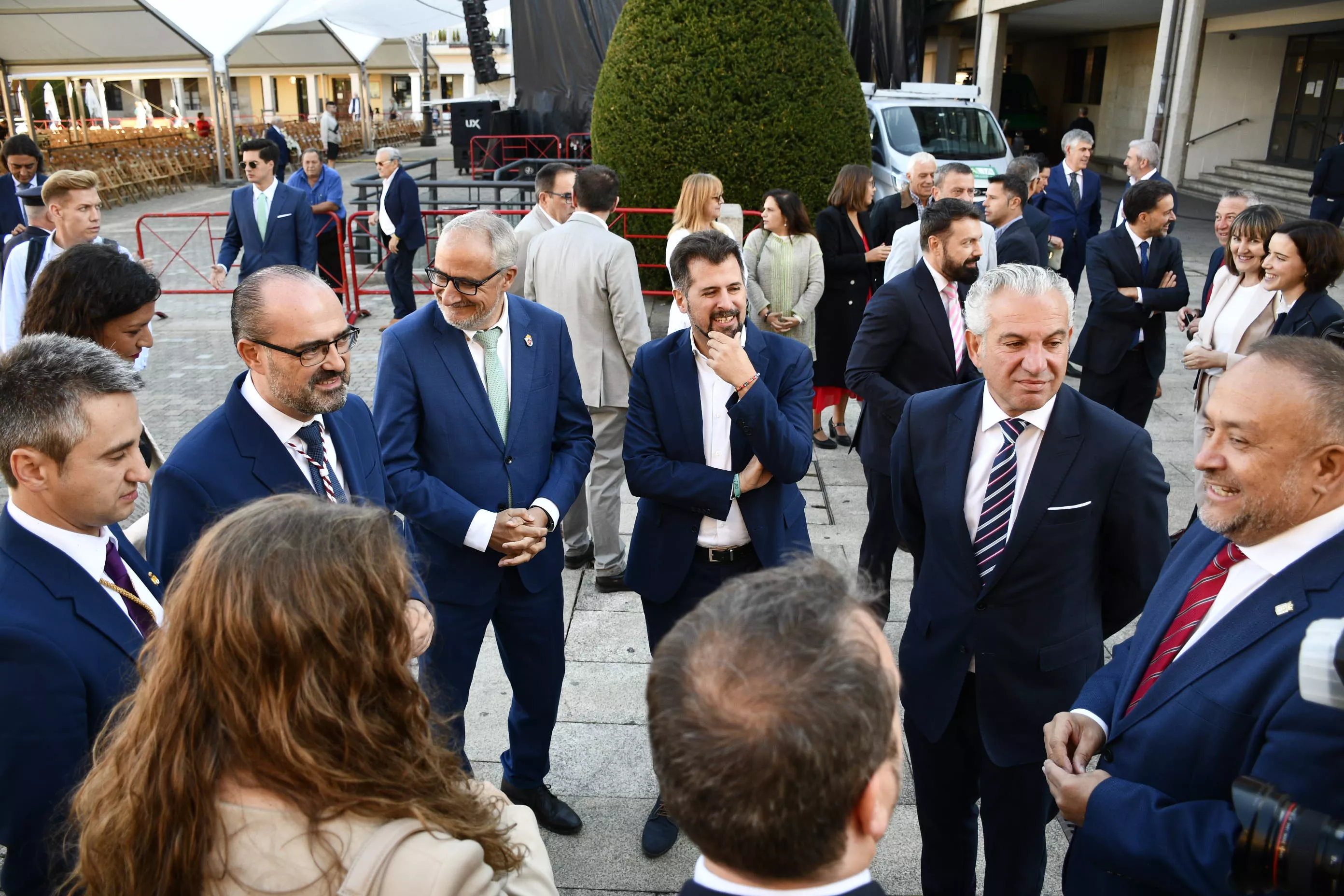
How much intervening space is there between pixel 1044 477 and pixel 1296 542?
0.69m

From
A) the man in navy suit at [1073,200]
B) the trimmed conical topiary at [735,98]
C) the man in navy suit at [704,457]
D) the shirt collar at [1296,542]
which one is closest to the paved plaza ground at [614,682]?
the man in navy suit at [704,457]

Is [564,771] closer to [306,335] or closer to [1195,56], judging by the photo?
[306,335]

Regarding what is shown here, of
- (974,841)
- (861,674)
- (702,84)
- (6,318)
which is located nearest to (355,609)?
(861,674)

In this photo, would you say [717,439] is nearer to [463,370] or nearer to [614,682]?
[463,370]

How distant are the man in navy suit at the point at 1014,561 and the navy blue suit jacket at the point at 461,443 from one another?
1281mm

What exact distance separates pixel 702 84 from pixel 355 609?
8800 millimetres

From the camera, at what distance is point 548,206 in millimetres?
5789

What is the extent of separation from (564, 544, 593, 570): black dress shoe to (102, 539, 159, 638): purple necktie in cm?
327

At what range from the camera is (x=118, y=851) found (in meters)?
1.39

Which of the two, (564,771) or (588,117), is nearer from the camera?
(564,771)

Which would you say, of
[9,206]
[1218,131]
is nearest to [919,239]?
[9,206]

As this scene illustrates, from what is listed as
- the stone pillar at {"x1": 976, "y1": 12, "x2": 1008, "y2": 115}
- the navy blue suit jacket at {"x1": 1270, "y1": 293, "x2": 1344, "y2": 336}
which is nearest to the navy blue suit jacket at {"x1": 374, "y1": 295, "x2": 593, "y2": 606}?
the navy blue suit jacket at {"x1": 1270, "y1": 293, "x2": 1344, "y2": 336}

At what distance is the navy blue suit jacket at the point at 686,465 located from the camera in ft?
9.95

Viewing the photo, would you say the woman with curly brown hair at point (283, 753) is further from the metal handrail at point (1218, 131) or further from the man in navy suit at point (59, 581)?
the metal handrail at point (1218, 131)
